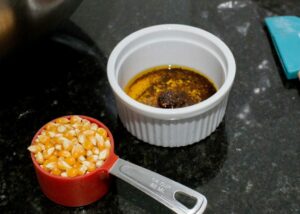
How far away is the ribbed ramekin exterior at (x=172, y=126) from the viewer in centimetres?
67

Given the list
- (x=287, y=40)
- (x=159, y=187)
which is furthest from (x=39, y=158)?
(x=287, y=40)

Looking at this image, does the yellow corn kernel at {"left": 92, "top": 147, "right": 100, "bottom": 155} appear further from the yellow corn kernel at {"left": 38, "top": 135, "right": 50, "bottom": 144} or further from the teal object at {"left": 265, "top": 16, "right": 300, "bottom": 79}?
the teal object at {"left": 265, "top": 16, "right": 300, "bottom": 79}

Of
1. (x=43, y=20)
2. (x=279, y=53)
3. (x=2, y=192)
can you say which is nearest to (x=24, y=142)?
(x=2, y=192)

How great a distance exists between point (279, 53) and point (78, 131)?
1.38 ft

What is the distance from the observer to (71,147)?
2.08 feet

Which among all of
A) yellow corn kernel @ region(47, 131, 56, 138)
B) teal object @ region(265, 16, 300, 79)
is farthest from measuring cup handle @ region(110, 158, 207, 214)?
teal object @ region(265, 16, 300, 79)

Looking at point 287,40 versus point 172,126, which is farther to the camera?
point 287,40

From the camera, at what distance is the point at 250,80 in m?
0.83

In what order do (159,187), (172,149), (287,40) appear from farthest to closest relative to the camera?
(287,40) < (172,149) < (159,187)

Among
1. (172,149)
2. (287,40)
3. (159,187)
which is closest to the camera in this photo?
(159,187)

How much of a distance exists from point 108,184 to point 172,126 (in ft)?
0.41

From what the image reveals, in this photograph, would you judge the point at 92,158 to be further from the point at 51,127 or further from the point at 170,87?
the point at 170,87

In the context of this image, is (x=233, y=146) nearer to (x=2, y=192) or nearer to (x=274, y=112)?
(x=274, y=112)

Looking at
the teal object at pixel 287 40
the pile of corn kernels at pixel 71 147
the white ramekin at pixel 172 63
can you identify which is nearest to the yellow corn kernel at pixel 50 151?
the pile of corn kernels at pixel 71 147
